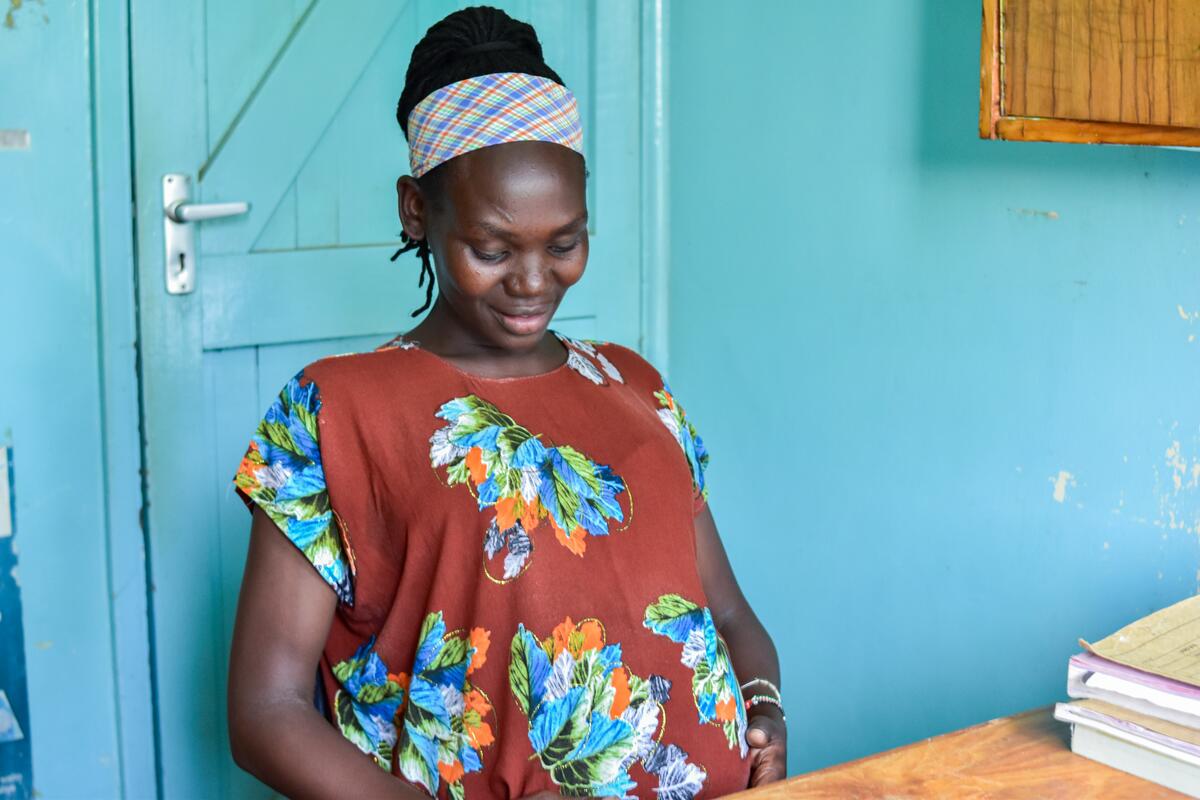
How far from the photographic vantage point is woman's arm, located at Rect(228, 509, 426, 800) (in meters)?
1.43

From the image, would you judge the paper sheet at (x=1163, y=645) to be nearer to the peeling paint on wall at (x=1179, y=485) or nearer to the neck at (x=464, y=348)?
the peeling paint on wall at (x=1179, y=485)

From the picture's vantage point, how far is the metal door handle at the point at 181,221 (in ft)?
7.18

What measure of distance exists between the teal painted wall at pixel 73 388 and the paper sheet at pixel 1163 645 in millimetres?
1496

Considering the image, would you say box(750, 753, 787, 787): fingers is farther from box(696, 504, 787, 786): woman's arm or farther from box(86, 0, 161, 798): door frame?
box(86, 0, 161, 798): door frame

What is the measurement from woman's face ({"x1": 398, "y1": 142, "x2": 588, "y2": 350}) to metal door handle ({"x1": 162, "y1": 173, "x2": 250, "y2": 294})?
0.76m

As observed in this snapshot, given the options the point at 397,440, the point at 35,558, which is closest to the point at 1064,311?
the point at 397,440

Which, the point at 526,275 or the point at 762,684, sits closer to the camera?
the point at 526,275

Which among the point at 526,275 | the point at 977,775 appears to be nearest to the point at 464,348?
the point at 526,275

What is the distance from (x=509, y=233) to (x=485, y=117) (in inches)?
5.2

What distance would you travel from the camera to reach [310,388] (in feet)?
4.97

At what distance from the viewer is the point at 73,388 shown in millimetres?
2121

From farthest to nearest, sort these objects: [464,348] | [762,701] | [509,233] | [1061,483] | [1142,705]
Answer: [1061,483] < [762,701] < [464,348] < [509,233] < [1142,705]

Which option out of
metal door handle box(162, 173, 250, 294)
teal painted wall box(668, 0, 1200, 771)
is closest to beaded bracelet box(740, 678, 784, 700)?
teal painted wall box(668, 0, 1200, 771)

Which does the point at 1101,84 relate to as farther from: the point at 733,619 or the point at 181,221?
the point at 181,221
